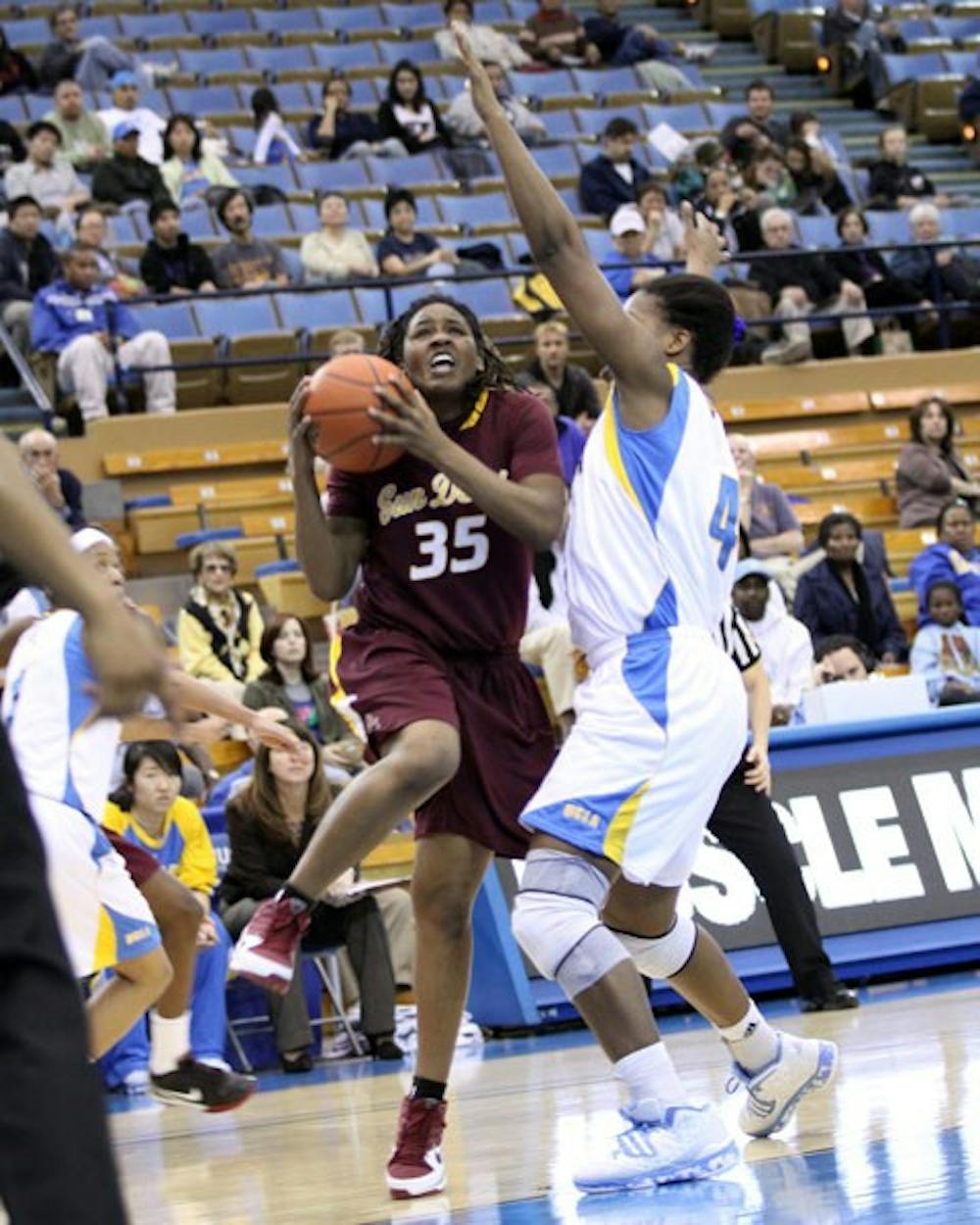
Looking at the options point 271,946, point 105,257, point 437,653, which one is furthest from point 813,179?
point 271,946

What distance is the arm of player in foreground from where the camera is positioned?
222cm

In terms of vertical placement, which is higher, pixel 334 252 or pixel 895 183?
pixel 334 252

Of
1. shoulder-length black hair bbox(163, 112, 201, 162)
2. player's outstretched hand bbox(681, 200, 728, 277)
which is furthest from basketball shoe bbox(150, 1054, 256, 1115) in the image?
shoulder-length black hair bbox(163, 112, 201, 162)

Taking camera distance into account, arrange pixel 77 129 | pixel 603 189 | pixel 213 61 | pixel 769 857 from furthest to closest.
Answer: pixel 213 61
pixel 603 189
pixel 77 129
pixel 769 857

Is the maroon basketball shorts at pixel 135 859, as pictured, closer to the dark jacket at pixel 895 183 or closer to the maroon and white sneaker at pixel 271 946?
the maroon and white sneaker at pixel 271 946

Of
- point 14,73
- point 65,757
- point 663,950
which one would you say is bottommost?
point 663,950

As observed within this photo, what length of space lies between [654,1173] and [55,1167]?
2.43m

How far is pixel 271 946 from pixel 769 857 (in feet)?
11.0

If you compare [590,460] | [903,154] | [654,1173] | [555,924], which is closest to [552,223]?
[590,460]

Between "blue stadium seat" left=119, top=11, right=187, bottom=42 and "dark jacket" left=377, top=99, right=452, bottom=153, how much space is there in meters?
2.26

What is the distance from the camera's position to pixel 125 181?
15234mm

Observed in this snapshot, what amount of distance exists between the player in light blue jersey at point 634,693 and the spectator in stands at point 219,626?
6.23m

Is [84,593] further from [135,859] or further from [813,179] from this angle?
[813,179]

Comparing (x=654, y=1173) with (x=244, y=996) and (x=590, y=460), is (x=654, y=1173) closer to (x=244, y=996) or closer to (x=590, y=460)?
(x=590, y=460)
